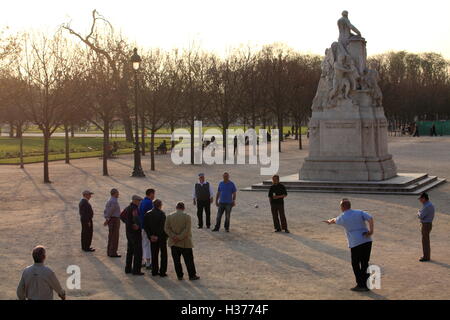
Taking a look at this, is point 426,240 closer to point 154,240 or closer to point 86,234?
point 154,240

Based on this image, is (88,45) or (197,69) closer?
(88,45)

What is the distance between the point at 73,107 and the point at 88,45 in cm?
1308

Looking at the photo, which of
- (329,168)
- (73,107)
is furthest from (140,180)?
(329,168)

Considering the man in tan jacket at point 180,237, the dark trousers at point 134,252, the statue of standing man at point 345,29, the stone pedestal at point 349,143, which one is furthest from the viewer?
the statue of standing man at point 345,29

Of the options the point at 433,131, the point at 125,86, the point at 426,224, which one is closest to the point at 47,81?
the point at 125,86

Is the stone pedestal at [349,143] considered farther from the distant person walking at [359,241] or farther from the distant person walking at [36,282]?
the distant person walking at [36,282]

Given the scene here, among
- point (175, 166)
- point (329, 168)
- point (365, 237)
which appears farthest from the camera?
point (175, 166)

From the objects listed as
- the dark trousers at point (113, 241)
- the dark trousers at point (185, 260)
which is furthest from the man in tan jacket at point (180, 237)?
the dark trousers at point (113, 241)

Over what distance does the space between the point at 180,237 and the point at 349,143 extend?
16.8m

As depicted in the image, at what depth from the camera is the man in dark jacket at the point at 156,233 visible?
499 inches

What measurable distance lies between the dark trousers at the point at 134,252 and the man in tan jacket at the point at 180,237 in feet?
2.64

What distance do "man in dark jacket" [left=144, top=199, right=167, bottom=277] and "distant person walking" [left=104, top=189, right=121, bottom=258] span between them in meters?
1.95
